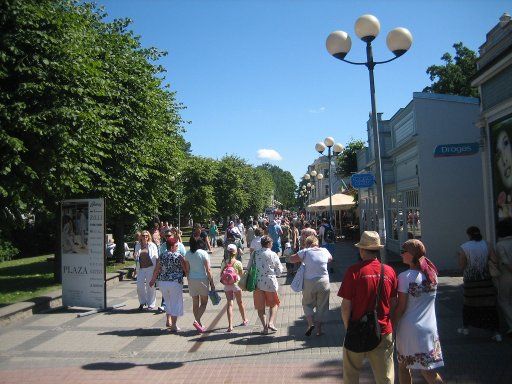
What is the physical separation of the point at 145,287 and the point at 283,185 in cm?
14211

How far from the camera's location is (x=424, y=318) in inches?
173

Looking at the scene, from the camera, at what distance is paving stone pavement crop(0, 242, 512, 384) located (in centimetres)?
599

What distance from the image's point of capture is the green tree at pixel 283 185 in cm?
14625

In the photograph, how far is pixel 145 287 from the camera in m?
10.6

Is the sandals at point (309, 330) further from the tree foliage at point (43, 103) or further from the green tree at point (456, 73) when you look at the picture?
the green tree at point (456, 73)

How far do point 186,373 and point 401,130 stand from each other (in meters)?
13.9

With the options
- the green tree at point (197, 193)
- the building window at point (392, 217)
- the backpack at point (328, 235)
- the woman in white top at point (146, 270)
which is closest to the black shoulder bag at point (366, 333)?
the woman in white top at point (146, 270)

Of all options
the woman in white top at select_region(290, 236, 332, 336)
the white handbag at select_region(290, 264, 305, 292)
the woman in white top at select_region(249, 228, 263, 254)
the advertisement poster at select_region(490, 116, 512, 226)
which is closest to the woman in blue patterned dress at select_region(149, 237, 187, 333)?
the white handbag at select_region(290, 264, 305, 292)

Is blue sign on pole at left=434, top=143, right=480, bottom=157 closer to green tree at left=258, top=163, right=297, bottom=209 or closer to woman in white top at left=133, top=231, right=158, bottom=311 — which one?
woman in white top at left=133, top=231, right=158, bottom=311

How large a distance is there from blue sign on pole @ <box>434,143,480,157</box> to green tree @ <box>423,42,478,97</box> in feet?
93.3

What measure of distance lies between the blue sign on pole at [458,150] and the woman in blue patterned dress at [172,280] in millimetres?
8474

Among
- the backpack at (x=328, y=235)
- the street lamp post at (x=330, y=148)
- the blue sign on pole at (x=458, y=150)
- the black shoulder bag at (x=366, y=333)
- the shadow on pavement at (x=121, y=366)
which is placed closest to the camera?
the black shoulder bag at (x=366, y=333)

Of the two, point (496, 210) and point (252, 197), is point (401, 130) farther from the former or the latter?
point (252, 197)

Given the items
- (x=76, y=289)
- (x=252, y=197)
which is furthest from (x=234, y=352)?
(x=252, y=197)
